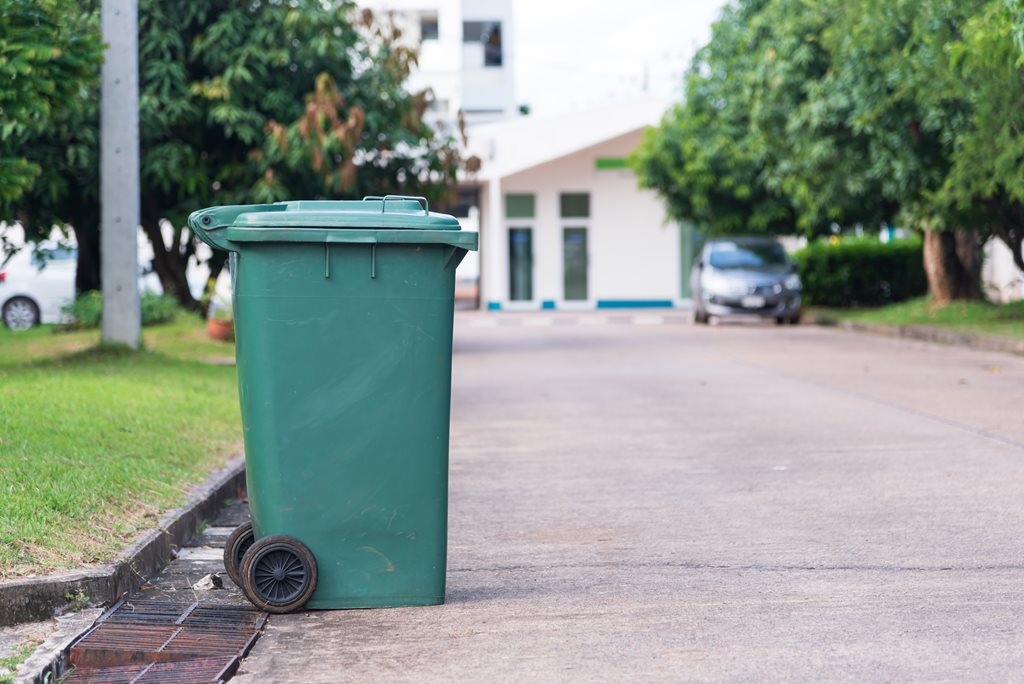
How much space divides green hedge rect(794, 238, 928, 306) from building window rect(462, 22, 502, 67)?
21.6 m

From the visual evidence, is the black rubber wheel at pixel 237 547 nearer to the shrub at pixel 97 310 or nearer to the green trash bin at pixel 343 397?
the green trash bin at pixel 343 397

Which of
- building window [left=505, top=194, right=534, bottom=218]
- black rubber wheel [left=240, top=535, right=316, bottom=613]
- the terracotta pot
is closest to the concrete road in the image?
black rubber wheel [left=240, top=535, right=316, bottom=613]

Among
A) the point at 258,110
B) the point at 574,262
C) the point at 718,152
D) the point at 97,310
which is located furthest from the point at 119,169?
the point at 574,262

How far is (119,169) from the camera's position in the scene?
1397 centimetres

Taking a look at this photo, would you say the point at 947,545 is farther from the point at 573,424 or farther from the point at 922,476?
the point at 573,424

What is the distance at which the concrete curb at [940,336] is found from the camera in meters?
19.0

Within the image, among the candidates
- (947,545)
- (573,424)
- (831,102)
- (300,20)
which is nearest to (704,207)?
(831,102)

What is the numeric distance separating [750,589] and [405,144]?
1499cm

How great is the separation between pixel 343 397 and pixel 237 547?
86 centimetres

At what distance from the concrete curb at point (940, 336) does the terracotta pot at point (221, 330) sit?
392 inches

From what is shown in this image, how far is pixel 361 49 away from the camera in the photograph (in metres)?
20.0

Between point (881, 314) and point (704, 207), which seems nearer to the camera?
point (881, 314)

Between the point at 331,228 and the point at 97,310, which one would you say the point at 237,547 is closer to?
the point at 331,228

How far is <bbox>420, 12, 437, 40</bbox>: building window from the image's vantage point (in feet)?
165
